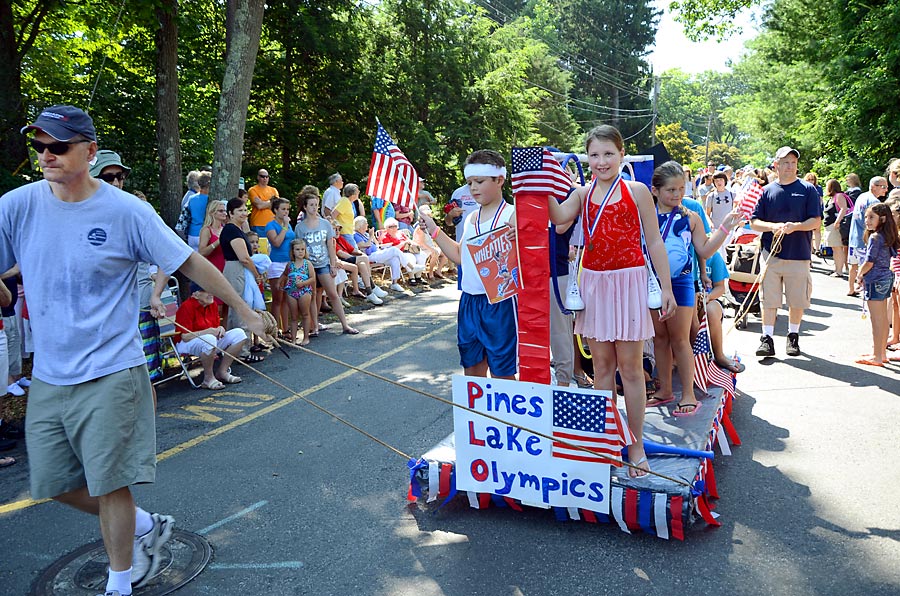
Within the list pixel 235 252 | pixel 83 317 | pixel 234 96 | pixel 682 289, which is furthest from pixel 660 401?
pixel 234 96

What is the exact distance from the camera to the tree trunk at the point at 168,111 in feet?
36.8

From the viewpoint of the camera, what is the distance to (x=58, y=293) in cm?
313

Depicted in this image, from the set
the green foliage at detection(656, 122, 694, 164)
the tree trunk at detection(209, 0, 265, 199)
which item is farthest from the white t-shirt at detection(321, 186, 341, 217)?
the green foliage at detection(656, 122, 694, 164)

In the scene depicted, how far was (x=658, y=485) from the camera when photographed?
398 cm

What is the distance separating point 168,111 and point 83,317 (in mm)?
9293

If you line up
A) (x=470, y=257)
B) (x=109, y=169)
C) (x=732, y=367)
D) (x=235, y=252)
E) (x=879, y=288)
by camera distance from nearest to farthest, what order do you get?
1. (x=470, y=257)
2. (x=109, y=169)
3. (x=732, y=367)
4. (x=879, y=288)
5. (x=235, y=252)

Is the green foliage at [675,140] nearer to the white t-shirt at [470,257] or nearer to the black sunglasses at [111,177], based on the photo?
the black sunglasses at [111,177]

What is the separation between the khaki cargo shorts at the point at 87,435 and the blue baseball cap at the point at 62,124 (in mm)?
1066

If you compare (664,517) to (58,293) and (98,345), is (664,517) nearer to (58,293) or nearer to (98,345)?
(98,345)

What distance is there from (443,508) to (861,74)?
66.8 ft

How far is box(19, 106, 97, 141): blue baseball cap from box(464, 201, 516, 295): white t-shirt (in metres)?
2.26

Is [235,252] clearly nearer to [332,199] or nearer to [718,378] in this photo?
[332,199]

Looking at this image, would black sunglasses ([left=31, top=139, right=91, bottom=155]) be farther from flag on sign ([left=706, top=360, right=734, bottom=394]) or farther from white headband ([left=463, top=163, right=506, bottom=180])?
flag on sign ([left=706, top=360, right=734, bottom=394])

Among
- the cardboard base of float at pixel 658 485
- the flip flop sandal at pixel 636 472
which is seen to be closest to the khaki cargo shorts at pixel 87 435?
the cardboard base of float at pixel 658 485
